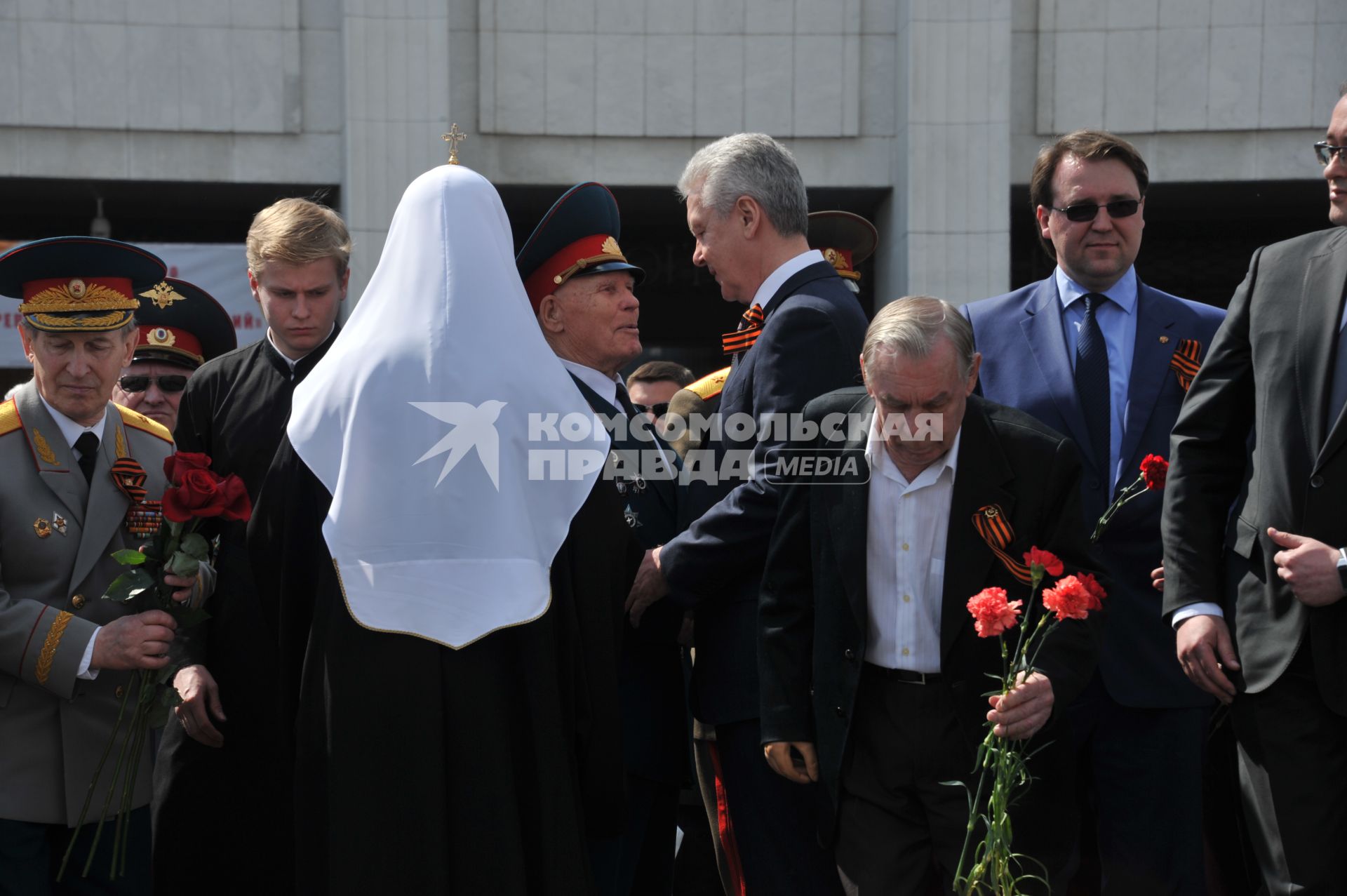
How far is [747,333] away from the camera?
4105mm

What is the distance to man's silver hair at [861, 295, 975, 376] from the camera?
3.22 meters

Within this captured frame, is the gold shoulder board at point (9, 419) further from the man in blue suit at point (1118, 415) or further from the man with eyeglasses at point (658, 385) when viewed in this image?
the man with eyeglasses at point (658, 385)

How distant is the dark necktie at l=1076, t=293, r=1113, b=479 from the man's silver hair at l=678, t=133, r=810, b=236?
0.89 metres

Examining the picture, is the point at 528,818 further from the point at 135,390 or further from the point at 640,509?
the point at 135,390

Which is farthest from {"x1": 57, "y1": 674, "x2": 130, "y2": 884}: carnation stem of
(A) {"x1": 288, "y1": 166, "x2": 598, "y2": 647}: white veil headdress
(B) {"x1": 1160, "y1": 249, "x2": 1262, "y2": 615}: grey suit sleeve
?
(B) {"x1": 1160, "y1": 249, "x2": 1262, "y2": 615}: grey suit sleeve

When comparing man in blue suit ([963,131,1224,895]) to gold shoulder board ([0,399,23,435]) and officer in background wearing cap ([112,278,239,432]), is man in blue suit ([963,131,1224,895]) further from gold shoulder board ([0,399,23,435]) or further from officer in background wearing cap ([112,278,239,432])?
officer in background wearing cap ([112,278,239,432])

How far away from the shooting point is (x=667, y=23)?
1225cm

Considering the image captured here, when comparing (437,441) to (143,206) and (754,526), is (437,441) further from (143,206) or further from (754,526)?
(143,206)

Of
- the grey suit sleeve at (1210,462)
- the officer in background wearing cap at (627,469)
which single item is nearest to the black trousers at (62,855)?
the officer in background wearing cap at (627,469)

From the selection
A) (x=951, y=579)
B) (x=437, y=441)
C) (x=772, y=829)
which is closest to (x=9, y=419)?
(x=437, y=441)

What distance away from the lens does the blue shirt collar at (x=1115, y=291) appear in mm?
4039

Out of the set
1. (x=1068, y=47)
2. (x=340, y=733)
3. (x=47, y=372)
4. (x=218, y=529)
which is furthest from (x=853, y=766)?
(x=1068, y=47)

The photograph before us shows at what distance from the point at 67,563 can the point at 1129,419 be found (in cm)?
291

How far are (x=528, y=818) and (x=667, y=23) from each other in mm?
10195
